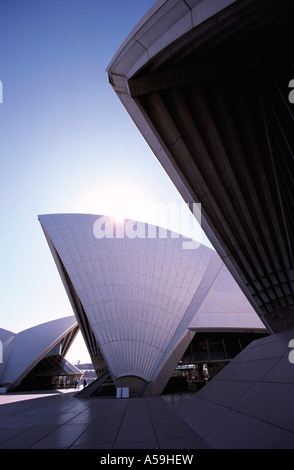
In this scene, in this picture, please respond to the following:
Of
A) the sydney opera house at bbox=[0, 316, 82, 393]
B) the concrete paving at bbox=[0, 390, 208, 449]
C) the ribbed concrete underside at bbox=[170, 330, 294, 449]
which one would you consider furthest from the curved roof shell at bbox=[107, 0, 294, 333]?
the sydney opera house at bbox=[0, 316, 82, 393]

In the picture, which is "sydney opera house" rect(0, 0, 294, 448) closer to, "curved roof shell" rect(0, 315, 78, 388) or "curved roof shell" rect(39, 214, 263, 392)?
"curved roof shell" rect(39, 214, 263, 392)

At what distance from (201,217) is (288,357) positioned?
177 inches

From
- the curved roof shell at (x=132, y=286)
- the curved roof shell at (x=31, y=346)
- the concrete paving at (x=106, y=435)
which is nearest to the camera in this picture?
the concrete paving at (x=106, y=435)

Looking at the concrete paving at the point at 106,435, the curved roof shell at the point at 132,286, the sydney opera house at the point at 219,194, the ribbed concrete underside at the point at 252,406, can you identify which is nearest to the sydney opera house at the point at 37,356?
the curved roof shell at the point at 132,286

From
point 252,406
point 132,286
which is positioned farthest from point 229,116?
point 132,286

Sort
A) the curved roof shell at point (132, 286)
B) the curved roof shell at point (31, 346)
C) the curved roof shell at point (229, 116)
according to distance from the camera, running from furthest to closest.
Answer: the curved roof shell at point (31, 346)
the curved roof shell at point (132, 286)
the curved roof shell at point (229, 116)

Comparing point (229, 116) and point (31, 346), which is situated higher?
point (229, 116)

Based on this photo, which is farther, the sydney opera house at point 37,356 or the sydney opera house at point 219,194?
the sydney opera house at point 37,356

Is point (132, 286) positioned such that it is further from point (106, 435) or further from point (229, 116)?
point (229, 116)

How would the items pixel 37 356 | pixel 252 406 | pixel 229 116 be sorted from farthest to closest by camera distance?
pixel 37 356 < pixel 229 116 < pixel 252 406

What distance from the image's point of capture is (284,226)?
7.75 m

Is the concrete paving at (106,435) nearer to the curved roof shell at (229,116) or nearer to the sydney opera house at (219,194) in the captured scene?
the sydney opera house at (219,194)
